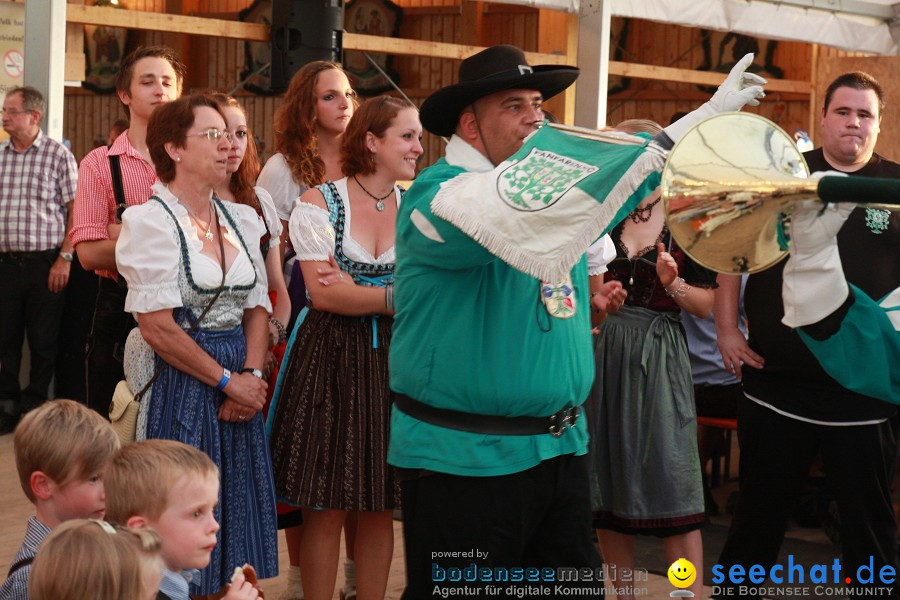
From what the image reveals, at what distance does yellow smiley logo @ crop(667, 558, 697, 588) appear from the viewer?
3703 mm

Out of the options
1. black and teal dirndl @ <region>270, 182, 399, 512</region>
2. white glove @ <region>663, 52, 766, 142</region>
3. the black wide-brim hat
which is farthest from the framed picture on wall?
white glove @ <region>663, 52, 766, 142</region>

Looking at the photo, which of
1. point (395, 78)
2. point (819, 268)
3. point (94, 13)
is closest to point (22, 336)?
point (94, 13)

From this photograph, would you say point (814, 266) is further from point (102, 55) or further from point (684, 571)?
point (102, 55)

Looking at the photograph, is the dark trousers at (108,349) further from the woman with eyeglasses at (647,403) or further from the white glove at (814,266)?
the white glove at (814,266)

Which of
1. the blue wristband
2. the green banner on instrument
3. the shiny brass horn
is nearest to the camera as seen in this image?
the shiny brass horn

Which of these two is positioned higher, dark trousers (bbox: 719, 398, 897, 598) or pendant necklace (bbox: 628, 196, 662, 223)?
pendant necklace (bbox: 628, 196, 662, 223)

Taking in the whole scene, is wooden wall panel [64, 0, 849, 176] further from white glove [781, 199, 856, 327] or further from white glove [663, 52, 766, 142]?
white glove [781, 199, 856, 327]

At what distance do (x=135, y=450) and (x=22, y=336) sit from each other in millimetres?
4717

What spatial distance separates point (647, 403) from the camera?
375cm

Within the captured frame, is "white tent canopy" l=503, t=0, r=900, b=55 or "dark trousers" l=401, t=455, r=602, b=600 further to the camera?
"white tent canopy" l=503, t=0, r=900, b=55

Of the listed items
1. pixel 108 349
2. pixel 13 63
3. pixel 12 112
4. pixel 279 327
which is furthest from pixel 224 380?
pixel 13 63

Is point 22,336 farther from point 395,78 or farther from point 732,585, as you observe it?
point 395,78

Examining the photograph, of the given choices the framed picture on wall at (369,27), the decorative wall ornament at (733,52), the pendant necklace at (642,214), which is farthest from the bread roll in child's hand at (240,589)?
the framed picture on wall at (369,27)

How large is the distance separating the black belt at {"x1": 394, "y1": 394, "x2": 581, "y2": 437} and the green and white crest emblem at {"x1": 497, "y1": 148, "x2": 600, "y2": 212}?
23.6 inches
